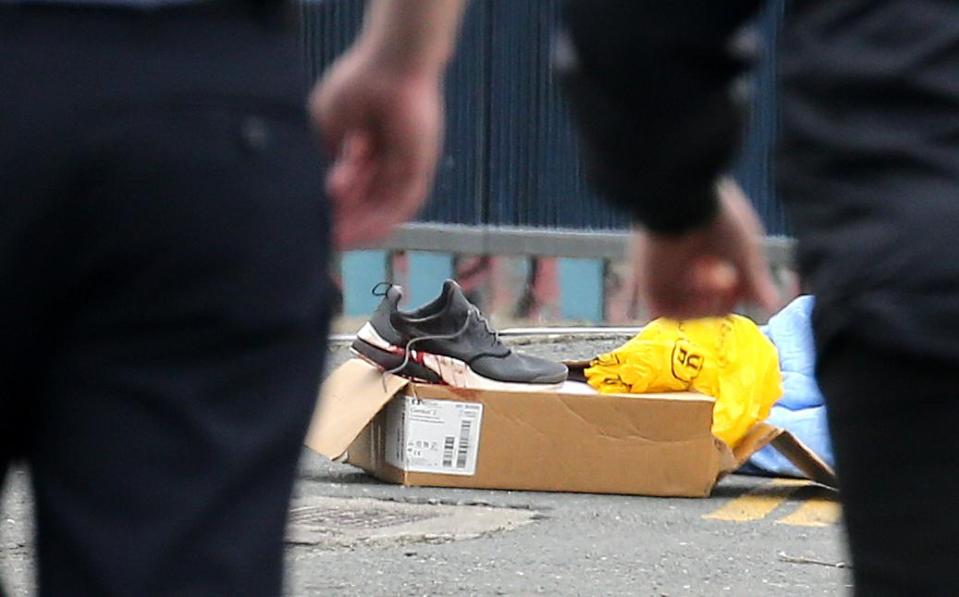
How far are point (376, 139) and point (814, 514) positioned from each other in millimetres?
4283

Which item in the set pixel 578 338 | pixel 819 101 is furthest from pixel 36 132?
pixel 578 338

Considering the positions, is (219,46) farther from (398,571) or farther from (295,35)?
(398,571)

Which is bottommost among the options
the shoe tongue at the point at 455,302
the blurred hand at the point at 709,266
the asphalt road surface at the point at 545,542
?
the asphalt road surface at the point at 545,542

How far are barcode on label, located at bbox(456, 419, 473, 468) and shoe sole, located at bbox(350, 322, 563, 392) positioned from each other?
0.37 feet

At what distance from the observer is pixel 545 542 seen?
5.05 meters

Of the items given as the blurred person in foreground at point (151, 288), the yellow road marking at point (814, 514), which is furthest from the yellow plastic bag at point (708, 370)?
the blurred person in foreground at point (151, 288)

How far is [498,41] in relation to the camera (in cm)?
1027

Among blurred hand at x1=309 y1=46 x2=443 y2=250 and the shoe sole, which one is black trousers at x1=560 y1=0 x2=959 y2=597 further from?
the shoe sole

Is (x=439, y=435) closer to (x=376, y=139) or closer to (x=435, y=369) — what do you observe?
(x=435, y=369)

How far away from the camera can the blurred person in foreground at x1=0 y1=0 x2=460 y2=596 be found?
122 centimetres

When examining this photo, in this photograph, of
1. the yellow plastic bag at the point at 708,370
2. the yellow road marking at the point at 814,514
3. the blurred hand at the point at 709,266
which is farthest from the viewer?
the yellow plastic bag at the point at 708,370

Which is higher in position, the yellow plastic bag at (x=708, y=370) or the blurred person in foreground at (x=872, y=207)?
the blurred person in foreground at (x=872, y=207)

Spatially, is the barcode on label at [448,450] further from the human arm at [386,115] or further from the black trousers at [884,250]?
the black trousers at [884,250]

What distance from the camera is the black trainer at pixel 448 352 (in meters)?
5.86
